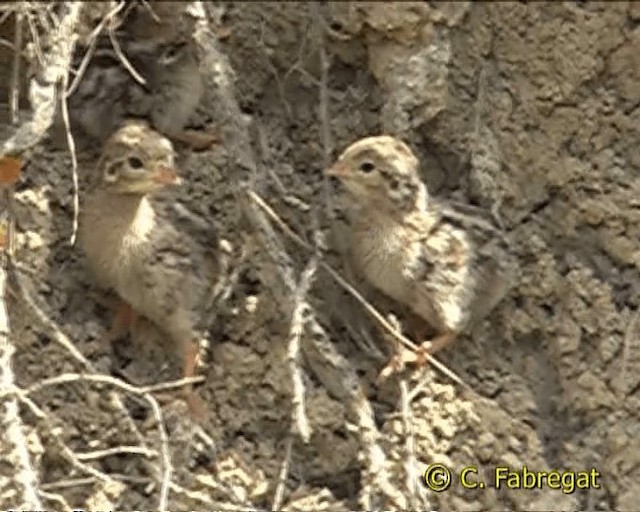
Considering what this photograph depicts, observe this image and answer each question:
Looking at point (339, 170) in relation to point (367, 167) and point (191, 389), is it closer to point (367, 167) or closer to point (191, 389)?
point (367, 167)

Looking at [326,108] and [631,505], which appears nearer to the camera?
[631,505]

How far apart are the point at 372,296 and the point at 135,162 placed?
0.81m

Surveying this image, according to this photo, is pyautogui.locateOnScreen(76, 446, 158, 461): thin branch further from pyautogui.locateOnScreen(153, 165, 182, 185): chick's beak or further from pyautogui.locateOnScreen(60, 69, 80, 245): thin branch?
pyautogui.locateOnScreen(153, 165, 182, 185): chick's beak

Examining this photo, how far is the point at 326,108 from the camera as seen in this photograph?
530cm

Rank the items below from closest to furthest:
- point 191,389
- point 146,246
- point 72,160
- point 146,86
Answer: point 72,160
point 191,389
point 146,246
point 146,86

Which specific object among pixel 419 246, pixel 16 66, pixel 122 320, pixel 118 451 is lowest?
pixel 118 451

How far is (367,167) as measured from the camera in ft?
16.6

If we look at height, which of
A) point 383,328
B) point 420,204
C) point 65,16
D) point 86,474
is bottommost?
point 86,474

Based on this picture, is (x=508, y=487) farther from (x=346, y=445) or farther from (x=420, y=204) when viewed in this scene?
(x=420, y=204)

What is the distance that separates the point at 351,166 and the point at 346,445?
828 mm

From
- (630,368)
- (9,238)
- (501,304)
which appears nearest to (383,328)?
(501,304)

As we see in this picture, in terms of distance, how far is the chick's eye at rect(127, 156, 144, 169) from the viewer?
199 inches

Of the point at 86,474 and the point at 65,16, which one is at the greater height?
the point at 65,16

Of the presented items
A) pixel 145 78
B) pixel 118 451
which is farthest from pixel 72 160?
pixel 145 78
